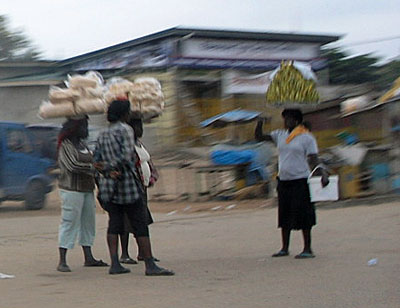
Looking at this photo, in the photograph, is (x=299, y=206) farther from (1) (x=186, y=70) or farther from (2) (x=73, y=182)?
(1) (x=186, y=70)

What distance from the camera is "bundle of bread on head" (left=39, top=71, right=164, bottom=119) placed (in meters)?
7.80

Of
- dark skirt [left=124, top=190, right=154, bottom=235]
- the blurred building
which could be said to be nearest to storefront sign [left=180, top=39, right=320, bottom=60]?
the blurred building

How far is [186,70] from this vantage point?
2594 cm

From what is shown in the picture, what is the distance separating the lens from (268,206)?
47.4 feet

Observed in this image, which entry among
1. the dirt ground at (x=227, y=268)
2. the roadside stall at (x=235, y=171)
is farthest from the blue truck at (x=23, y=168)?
the roadside stall at (x=235, y=171)

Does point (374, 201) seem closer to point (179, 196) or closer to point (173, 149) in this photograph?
point (179, 196)

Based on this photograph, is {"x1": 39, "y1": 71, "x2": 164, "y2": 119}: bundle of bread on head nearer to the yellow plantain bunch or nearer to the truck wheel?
the yellow plantain bunch

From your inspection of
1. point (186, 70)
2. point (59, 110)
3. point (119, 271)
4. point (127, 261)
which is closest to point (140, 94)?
point (59, 110)

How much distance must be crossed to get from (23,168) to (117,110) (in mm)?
8210

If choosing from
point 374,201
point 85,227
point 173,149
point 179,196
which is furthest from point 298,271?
point 173,149

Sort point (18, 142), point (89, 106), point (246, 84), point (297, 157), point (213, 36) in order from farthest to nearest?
point (213, 36), point (246, 84), point (18, 142), point (297, 157), point (89, 106)

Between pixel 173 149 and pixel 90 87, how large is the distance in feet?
54.7

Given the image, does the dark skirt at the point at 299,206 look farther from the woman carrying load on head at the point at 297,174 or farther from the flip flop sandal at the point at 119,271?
the flip flop sandal at the point at 119,271

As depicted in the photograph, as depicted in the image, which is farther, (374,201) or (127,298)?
(374,201)
